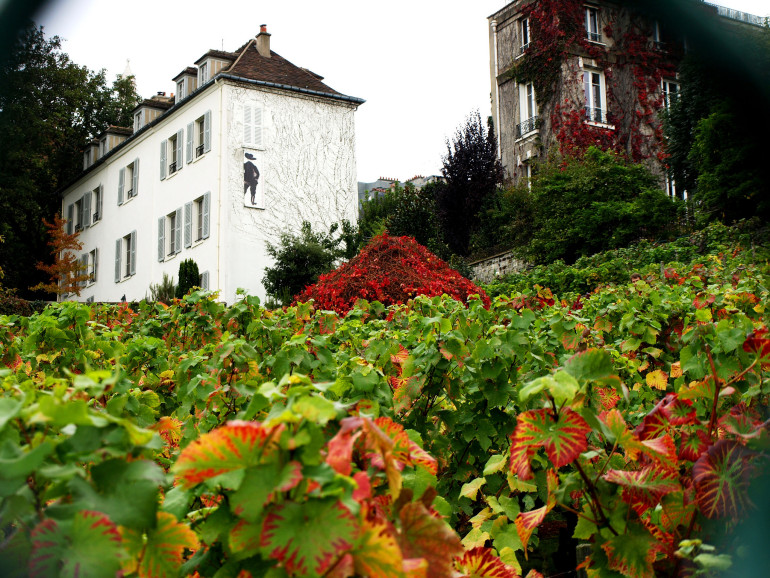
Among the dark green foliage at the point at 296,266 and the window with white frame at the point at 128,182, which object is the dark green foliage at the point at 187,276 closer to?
the dark green foliage at the point at 296,266

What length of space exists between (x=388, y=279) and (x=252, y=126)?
54.5 feet

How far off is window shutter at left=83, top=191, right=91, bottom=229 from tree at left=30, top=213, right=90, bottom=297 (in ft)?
2.12

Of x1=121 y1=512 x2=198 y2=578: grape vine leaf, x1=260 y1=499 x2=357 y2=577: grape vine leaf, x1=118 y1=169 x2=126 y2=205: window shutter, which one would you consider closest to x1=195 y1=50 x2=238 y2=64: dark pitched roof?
x1=118 y1=169 x2=126 y2=205: window shutter

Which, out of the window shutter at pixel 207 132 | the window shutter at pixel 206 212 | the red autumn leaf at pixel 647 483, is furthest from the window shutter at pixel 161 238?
the red autumn leaf at pixel 647 483

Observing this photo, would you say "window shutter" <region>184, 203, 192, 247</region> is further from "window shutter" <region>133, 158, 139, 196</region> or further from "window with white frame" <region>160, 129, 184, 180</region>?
"window shutter" <region>133, 158, 139, 196</region>

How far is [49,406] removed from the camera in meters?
0.89

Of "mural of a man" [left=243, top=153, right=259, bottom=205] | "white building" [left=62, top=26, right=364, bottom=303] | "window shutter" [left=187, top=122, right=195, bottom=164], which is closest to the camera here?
"white building" [left=62, top=26, right=364, bottom=303]

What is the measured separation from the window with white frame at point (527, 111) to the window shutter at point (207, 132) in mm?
10535

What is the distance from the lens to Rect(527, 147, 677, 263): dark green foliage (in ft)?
62.9

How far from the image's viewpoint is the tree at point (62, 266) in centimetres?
3008

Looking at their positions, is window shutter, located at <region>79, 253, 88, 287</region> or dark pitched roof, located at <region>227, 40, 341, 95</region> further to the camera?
window shutter, located at <region>79, 253, 88, 287</region>

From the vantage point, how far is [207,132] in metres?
25.4

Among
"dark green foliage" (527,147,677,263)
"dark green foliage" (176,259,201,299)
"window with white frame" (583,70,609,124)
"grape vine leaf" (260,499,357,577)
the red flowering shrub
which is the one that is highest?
"window with white frame" (583,70,609,124)

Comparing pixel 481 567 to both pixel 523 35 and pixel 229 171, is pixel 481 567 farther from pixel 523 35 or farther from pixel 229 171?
pixel 523 35
